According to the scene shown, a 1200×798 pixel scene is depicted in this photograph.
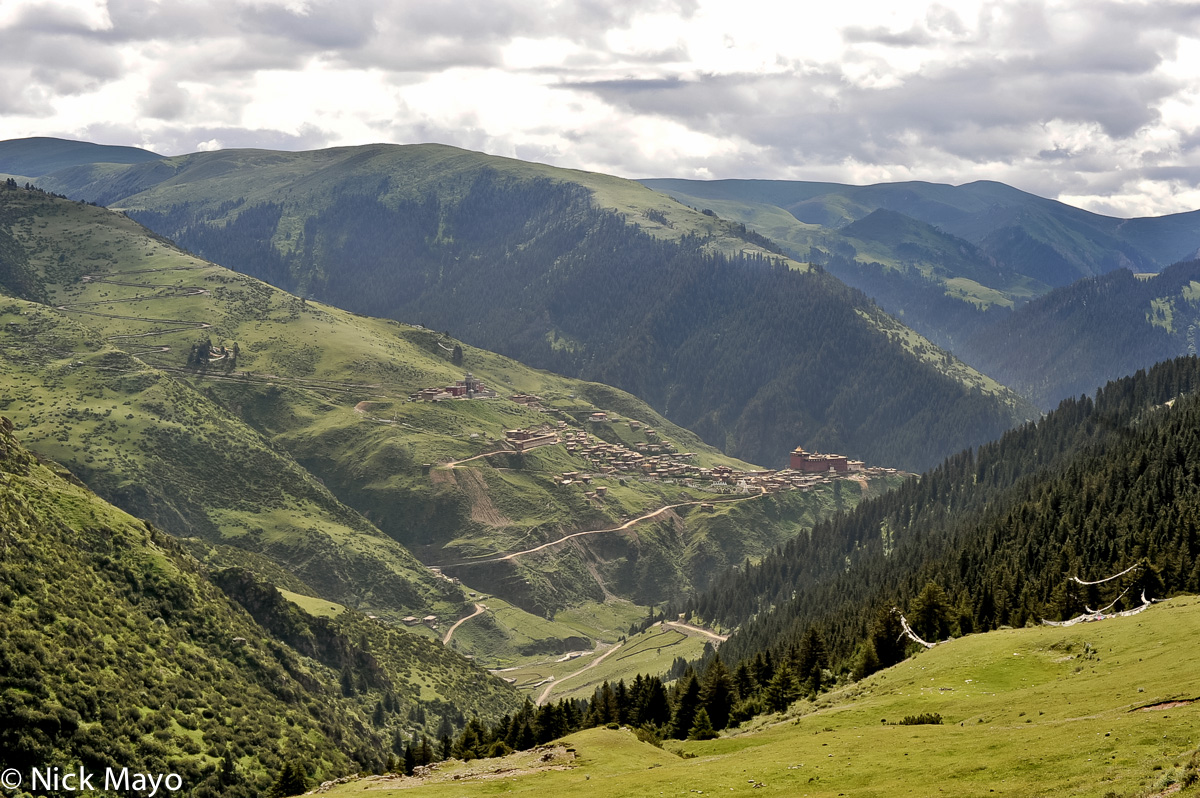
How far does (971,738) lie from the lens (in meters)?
62.3

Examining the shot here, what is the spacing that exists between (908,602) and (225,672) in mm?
79901

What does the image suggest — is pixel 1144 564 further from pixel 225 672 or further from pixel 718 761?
pixel 225 672

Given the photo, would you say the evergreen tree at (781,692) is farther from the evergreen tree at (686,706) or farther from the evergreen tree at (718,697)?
the evergreen tree at (686,706)

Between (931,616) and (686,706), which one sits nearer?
(686,706)

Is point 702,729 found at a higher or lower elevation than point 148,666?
higher

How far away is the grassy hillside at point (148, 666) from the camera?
322ft

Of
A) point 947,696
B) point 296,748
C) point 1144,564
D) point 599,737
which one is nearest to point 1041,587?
point 1144,564

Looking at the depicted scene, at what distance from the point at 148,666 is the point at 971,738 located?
8850cm

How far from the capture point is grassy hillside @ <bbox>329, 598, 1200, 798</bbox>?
50906 millimetres

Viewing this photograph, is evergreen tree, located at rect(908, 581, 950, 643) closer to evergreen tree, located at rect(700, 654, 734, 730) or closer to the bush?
evergreen tree, located at rect(700, 654, 734, 730)

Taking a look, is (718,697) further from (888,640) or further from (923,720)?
(923,720)

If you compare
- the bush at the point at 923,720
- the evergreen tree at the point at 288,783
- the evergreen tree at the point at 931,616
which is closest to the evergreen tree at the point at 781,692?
the evergreen tree at the point at 931,616

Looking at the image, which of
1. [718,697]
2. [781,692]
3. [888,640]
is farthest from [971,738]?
[888,640]

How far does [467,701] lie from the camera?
185 meters
